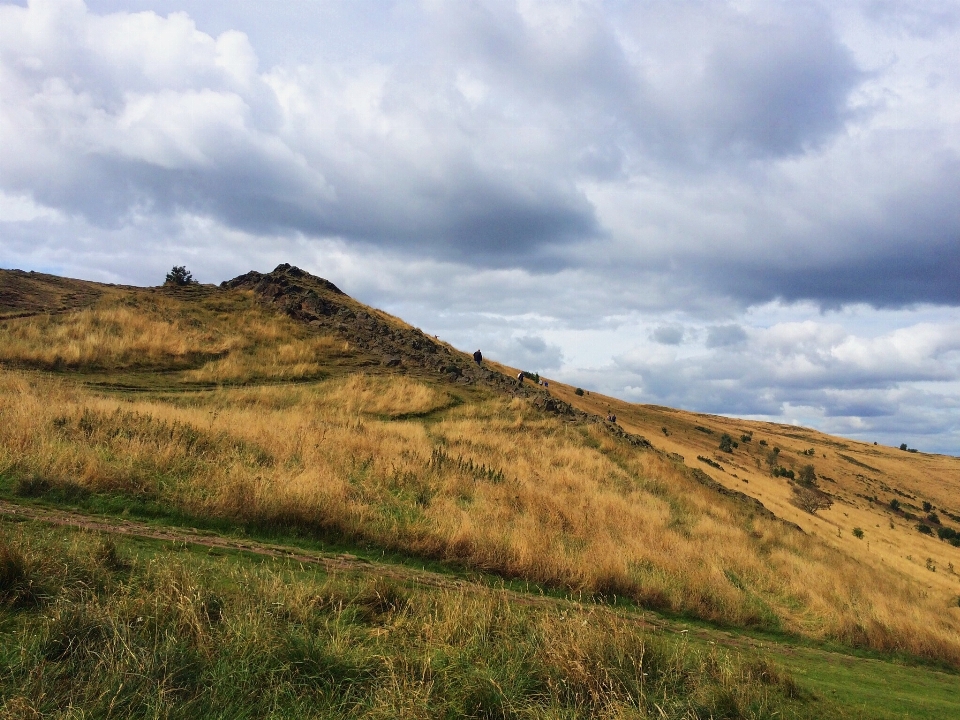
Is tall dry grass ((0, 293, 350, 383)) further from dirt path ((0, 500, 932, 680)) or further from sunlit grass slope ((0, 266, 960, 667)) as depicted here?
dirt path ((0, 500, 932, 680))

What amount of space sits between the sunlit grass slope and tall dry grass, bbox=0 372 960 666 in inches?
1.9

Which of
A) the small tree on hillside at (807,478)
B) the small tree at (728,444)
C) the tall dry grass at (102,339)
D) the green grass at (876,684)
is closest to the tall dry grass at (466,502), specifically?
the green grass at (876,684)

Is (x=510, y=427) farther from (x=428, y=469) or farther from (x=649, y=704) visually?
(x=649, y=704)

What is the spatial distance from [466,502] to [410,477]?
1.46m

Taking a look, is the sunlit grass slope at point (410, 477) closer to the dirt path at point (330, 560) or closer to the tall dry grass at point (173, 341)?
the tall dry grass at point (173, 341)

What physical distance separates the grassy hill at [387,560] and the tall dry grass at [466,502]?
0.07m

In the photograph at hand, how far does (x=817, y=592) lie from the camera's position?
1265cm

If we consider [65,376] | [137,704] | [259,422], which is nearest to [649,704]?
[137,704]

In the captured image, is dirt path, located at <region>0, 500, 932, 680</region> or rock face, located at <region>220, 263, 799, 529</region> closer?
dirt path, located at <region>0, 500, 932, 680</region>

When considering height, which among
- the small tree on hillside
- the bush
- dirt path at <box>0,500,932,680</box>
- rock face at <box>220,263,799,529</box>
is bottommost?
the bush

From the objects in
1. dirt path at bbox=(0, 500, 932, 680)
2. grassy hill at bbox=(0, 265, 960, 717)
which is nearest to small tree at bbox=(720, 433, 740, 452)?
grassy hill at bbox=(0, 265, 960, 717)

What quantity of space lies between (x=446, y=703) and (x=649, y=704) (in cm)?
176

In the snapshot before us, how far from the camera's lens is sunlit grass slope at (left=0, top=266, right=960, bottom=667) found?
1018cm

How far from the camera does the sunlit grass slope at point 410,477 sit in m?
10.2
